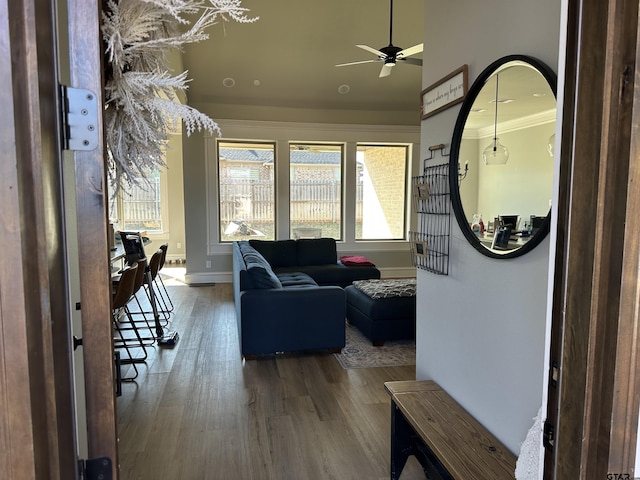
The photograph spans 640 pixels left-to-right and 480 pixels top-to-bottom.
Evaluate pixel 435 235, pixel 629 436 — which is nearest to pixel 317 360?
pixel 435 235

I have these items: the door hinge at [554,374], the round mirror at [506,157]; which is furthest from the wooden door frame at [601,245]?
the round mirror at [506,157]

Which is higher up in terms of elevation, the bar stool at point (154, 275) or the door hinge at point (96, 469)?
the door hinge at point (96, 469)

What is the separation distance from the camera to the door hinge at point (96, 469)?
2.29 feet

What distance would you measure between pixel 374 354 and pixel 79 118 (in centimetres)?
333

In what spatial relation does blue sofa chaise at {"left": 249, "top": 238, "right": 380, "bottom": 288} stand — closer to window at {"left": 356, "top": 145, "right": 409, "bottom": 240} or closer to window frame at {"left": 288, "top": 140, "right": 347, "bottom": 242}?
window frame at {"left": 288, "top": 140, "right": 347, "bottom": 242}

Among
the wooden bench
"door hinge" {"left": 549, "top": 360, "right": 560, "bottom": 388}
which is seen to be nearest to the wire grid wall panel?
the wooden bench

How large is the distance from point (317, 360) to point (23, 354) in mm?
3085

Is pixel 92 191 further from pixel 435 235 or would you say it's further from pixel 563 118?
pixel 435 235

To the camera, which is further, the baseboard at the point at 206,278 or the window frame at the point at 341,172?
the window frame at the point at 341,172

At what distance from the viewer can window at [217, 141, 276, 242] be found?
678 centimetres

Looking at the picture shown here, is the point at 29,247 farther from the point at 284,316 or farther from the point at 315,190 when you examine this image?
the point at 315,190

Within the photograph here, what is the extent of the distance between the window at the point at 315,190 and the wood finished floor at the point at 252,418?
3586 millimetres

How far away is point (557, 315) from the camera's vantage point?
83 centimetres

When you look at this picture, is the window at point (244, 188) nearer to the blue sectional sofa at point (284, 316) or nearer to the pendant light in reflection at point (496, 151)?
the blue sectional sofa at point (284, 316)
